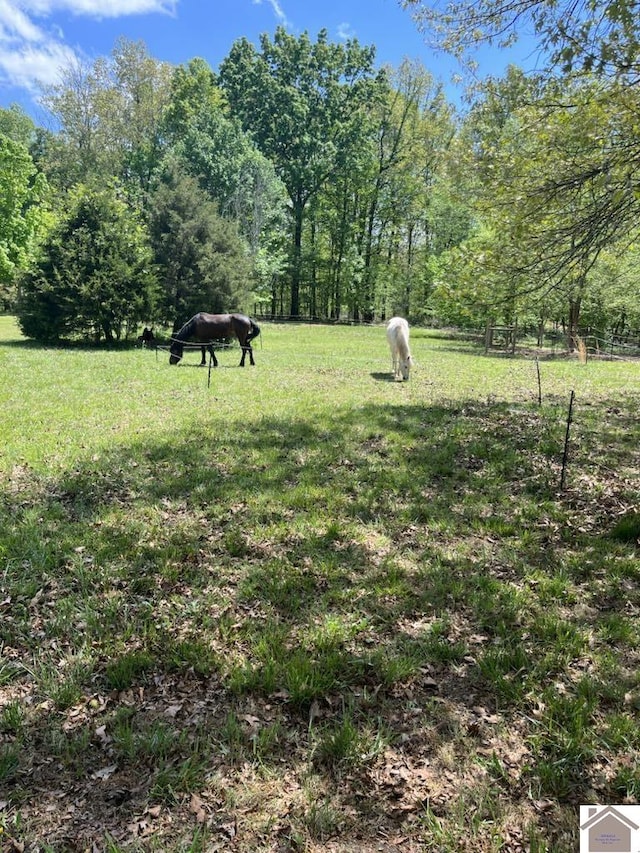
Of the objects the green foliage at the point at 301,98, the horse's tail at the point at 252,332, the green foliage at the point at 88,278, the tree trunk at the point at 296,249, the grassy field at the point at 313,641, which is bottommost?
the grassy field at the point at 313,641

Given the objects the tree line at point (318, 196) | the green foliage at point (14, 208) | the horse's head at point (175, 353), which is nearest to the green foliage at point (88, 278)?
the tree line at point (318, 196)

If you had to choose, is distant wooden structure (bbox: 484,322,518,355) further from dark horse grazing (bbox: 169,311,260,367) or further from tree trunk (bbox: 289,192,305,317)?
tree trunk (bbox: 289,192,305,317)

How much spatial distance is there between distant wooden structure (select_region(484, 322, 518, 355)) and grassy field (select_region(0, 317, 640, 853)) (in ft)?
58.6

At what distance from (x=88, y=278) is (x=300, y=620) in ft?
60.1

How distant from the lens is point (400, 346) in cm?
1249

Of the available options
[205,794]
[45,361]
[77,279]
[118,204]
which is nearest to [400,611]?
[205,794]

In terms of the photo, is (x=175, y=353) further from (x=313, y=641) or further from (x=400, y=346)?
(x=313, y=641)

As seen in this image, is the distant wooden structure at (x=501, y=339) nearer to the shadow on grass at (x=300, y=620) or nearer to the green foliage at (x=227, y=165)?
the green foliage at (x=227, y=165)

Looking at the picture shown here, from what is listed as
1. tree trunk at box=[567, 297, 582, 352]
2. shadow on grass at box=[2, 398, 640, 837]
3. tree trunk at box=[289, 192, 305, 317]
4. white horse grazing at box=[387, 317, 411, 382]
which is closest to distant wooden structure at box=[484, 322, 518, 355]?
tree trunk at box=[567, 297, 582, 352]

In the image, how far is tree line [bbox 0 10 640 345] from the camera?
6.52 m

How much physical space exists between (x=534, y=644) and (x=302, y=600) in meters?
1.58

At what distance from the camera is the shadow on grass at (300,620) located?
2459mm

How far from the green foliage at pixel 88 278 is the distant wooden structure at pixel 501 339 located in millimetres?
15534

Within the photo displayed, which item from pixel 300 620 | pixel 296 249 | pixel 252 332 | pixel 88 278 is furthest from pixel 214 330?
pixel 296 249
